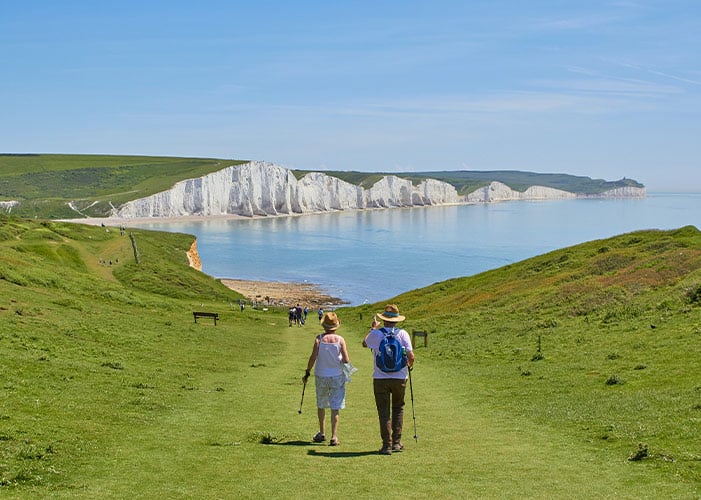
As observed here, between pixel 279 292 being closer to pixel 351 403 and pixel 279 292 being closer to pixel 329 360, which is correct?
pixel 351 403

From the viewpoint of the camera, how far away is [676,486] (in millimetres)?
9453

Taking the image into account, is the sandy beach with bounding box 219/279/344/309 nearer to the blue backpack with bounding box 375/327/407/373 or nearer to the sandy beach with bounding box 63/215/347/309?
the sandy beach with bounding box 63/215/347/309

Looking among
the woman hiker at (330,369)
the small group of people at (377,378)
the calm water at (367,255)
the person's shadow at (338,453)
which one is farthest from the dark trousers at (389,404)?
the calm water at (367,255)

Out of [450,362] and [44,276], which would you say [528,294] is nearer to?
[450,362]

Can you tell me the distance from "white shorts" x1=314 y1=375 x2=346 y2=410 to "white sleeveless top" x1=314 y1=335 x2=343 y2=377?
11cm

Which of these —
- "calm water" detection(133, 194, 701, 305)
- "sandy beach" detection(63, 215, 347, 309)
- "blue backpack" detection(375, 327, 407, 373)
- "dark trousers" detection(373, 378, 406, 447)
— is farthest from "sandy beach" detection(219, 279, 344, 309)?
"blue backpack" detection(375, 327, 407, 373)

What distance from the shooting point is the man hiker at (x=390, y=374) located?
37.8 ft

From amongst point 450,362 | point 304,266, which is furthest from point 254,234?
point 450,362

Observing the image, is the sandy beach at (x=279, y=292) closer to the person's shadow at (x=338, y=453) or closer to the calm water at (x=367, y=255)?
the calm water at (x=367, y=255)

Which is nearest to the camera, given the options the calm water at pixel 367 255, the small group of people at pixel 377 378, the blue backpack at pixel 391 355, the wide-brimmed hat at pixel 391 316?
the blue backpack at pixel 391 355

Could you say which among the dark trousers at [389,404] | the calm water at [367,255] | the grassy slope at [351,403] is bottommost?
the calm water at [367,255]

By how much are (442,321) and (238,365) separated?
769 inches

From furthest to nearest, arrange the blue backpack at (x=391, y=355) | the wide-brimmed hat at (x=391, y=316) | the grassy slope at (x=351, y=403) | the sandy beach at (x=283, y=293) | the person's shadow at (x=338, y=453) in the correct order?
the sandy beach at (x=283, y=293) < the wide-brimmed hat at (x=391, y=316) < the blue backpack at (x=391, y=355) < the person's shadow at (x=338, y=453) < the grassy slope at (x=351, y=403)

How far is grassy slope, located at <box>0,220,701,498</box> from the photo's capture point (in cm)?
983
